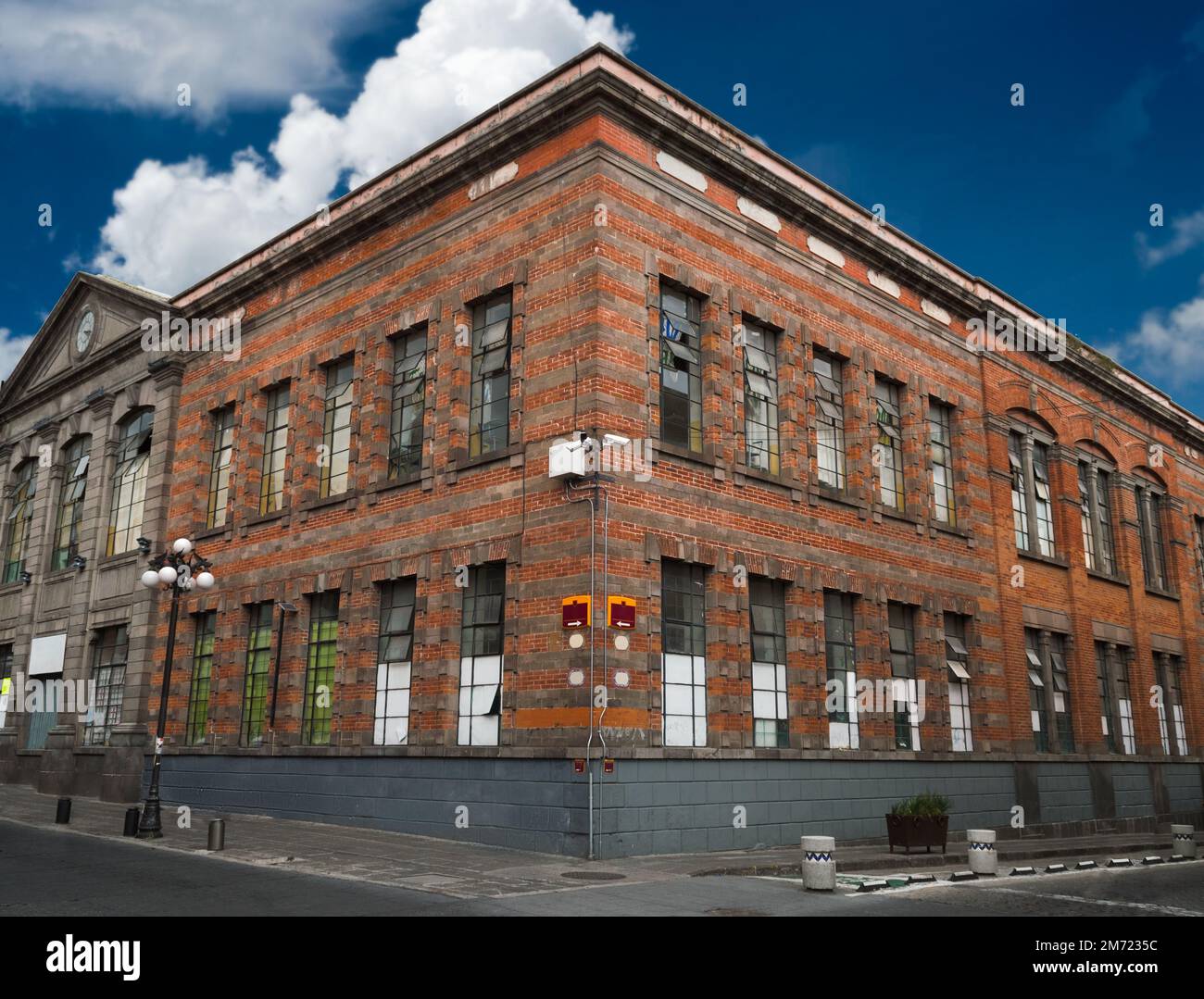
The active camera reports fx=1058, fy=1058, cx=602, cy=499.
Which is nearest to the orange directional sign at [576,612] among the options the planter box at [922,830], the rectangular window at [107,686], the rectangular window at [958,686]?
the planter box at [922,830]

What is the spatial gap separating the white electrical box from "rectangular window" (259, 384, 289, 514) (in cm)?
952

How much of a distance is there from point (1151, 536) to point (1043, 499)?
718cm

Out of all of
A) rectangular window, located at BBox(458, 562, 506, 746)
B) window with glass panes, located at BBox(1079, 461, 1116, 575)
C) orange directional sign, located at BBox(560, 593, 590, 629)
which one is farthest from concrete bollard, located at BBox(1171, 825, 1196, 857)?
rectangular window, located at BBox(458, 562, 506, 746)

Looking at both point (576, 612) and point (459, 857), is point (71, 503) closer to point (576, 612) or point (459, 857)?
point (576, 612)

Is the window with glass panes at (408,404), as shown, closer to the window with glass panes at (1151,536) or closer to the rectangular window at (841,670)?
the rectangular window at (841,670)

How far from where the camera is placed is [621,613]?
16750 mm

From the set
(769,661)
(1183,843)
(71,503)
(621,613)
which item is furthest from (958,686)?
(71,503)

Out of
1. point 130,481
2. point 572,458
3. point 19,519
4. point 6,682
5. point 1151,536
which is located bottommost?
point 6,682

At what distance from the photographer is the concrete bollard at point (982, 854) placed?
15.0 meters

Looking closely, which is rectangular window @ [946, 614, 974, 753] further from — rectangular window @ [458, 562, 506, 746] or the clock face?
the clock face

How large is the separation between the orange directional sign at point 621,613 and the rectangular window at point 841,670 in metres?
5.67

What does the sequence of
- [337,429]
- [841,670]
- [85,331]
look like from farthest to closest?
[85,331] → [337,429] → [841,670]

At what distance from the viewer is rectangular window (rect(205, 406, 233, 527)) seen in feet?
86.2

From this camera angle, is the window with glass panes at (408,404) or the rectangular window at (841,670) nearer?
the rectangular window at (841,670)
